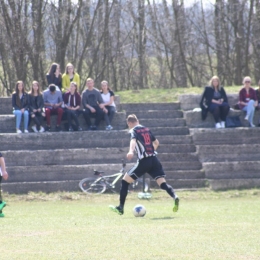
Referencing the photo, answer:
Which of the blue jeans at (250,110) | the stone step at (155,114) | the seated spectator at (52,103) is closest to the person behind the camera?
the seated spectator at (52,103)

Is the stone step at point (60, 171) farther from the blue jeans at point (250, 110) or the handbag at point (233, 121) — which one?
the blue jeans at point (250, 110)

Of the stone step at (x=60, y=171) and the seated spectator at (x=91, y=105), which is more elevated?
the seated spectator at (x=91, y=105)

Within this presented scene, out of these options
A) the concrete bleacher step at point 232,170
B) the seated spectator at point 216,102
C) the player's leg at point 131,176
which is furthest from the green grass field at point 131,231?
the seated spectator at point 216,102

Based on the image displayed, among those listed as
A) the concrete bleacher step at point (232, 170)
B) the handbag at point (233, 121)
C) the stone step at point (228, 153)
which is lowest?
the concrete bleacher step at point (232, 170)

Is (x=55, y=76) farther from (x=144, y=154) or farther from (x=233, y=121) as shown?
(x=144, y=154)

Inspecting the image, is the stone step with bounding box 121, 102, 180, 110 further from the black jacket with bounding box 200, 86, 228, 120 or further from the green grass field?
the green grass field

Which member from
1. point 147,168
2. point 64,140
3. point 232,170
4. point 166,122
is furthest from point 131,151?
point 166,122

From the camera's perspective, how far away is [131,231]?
10211mm

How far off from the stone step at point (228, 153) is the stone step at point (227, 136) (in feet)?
1.55

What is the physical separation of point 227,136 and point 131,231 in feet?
35.6

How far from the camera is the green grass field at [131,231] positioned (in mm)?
8141

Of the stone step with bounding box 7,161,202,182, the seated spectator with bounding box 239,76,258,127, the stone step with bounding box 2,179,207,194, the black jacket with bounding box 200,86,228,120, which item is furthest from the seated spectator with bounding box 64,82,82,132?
the seated spectator with bounding box 239,76,258,127

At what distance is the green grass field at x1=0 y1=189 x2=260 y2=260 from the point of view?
26.7ft

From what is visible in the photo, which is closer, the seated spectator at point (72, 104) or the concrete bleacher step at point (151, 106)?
the seated spectator at point (72, 104)
